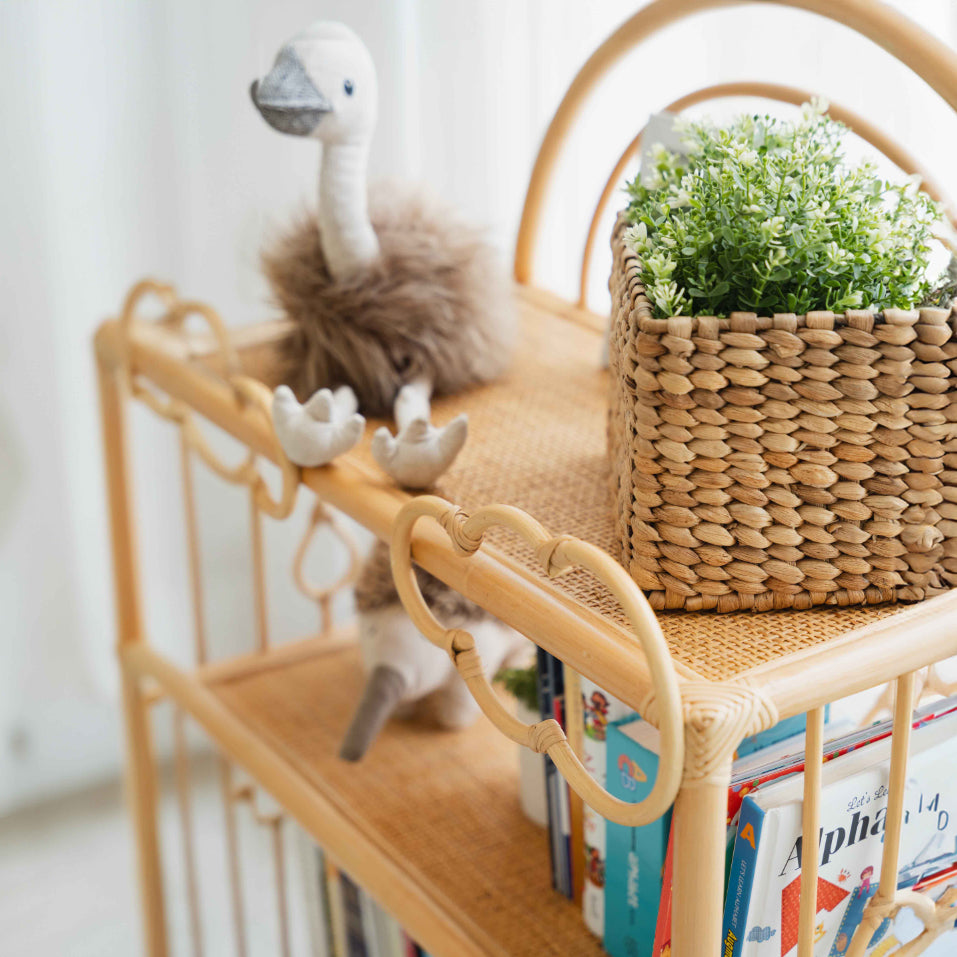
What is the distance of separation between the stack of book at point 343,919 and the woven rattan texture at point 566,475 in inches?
17.6

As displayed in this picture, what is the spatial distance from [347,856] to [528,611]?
1.47 feet

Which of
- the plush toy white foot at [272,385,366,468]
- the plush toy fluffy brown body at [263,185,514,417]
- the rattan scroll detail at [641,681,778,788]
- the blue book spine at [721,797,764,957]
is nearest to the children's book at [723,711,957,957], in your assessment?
the blue book spine at [721,797,764,957]

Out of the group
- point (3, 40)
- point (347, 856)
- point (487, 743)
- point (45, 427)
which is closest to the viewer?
point (347, 856)

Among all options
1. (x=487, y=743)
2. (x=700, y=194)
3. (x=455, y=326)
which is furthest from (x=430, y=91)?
(x=700, y=194)

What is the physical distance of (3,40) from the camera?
4.94 ft

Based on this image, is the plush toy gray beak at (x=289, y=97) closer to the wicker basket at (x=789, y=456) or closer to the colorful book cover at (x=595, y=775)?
the wicker basket at (x=789, y=456)

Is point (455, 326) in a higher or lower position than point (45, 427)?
higher

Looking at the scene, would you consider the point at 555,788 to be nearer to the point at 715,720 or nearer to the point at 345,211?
the point at 715,720

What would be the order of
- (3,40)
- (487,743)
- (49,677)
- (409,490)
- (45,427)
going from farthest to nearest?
1. (49,677)
2. (45,427)
3. (3,40)
4. (487,743)
5. (409,490)

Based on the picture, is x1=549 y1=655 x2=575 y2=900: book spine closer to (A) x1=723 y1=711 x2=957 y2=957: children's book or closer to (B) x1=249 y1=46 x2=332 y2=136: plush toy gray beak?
(A) x1=723 y1=711 x2=957 y2=957: children's book

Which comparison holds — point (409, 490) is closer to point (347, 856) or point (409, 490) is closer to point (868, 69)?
point (347, 856)

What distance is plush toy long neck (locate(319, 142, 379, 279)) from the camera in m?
0.91

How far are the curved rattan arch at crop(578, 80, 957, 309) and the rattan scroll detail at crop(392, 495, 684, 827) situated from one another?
324 millimetres

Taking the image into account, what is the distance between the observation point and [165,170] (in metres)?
1.62
